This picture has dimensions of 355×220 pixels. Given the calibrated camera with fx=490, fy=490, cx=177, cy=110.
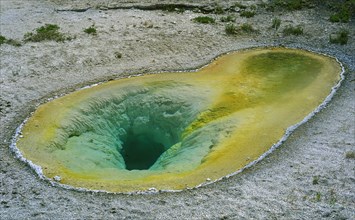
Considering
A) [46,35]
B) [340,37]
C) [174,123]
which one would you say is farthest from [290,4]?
[46,35]

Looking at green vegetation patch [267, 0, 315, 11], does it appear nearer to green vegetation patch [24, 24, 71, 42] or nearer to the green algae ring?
the green algae ring

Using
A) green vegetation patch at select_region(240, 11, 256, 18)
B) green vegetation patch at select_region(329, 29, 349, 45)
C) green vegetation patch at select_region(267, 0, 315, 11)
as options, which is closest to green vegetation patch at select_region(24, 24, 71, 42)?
green vegetation patch at select_region(240, 11, 256, 18)

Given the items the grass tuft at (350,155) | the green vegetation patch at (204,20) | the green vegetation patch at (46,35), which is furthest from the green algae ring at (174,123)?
the green vegetation patch at (46,35)

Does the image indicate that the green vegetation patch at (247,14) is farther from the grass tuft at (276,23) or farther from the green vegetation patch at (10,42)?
the green vegetation patch at (10,42)

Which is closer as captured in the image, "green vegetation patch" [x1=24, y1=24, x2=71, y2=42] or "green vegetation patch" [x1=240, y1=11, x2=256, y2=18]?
"green vegetation patch" [x1=24, y1=24, x2=71, y2=42]

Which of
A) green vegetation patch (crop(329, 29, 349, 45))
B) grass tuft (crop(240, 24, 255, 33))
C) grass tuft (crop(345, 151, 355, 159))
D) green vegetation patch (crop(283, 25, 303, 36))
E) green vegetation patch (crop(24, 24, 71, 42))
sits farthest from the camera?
grass tuft (crop(240, 24, 255, 33))

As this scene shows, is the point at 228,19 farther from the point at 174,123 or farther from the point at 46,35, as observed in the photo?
the point at 174,123
